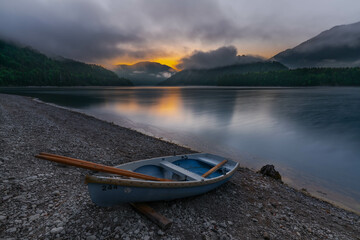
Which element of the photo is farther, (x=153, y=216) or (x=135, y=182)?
(x=153, y=216)

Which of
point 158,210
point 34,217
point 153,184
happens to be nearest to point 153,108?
point 158,210

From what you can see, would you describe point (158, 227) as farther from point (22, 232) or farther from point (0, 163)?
point (0, 163)

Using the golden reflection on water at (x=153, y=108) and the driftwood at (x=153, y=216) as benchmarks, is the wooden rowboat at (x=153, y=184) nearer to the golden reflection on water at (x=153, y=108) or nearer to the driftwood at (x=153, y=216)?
the driftwood at (x=153, y=216)

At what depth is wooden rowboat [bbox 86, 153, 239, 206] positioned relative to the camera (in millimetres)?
4832

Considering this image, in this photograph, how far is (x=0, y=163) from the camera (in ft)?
24.5

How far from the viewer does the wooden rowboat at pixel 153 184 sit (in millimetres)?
4832

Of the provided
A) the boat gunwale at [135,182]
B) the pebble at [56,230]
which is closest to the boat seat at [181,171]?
the boat gunwale at [135,182]

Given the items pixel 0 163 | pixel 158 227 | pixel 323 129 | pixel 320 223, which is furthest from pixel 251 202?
pixel 323 129

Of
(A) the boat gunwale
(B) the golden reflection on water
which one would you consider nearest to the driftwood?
(A) the boat gunwale

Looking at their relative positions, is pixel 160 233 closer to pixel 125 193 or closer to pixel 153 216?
pixel 153 216

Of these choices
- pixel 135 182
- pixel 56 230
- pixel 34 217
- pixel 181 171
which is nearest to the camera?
pixel 56 230

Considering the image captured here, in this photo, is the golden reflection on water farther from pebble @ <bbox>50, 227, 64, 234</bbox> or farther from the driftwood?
pebble @ <bbox>50, 227, 64, 234</bbox>

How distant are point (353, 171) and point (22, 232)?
17.5 metres

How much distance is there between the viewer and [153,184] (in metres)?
5.28
